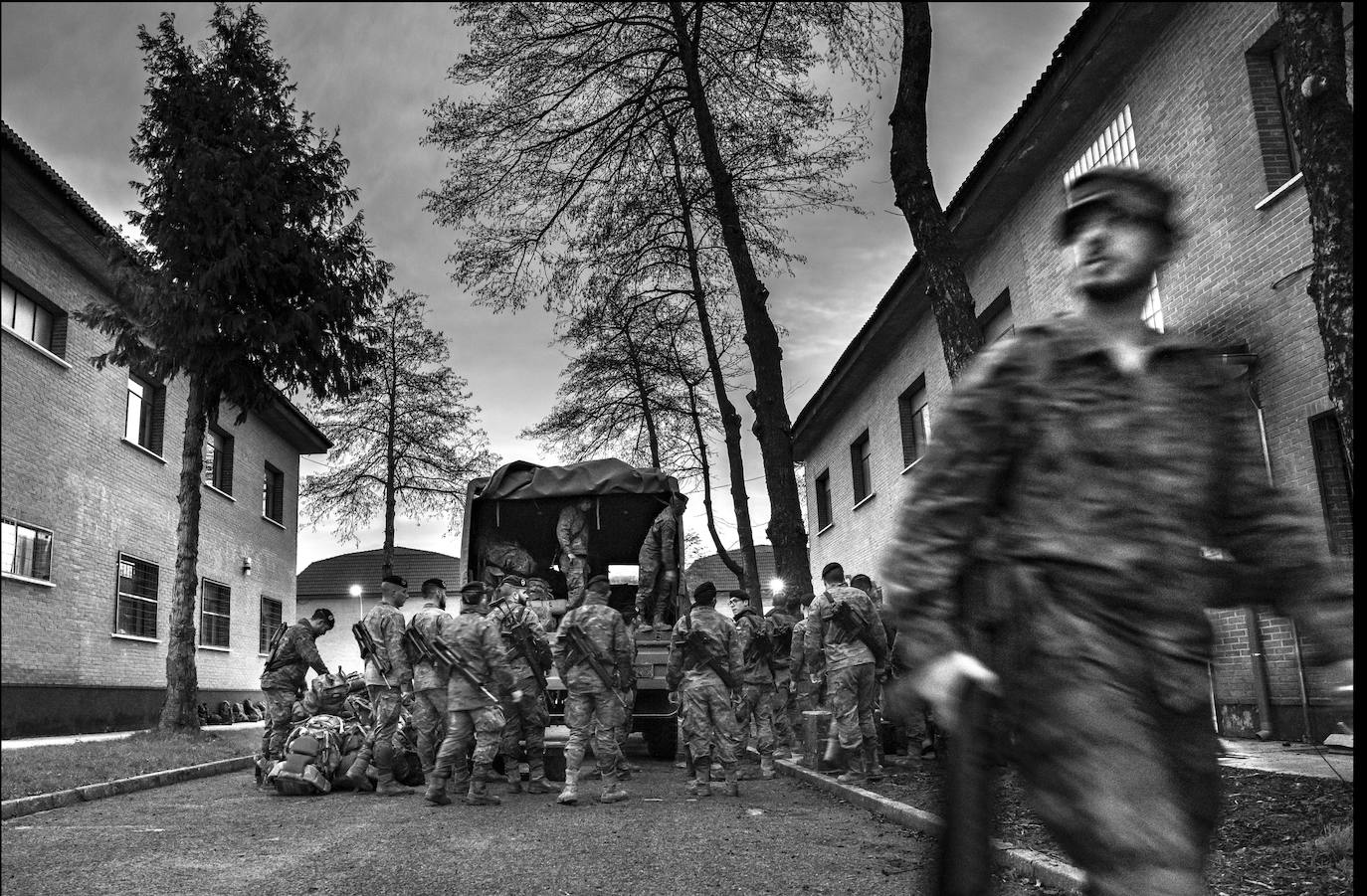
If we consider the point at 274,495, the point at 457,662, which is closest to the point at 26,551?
the point at 457,662

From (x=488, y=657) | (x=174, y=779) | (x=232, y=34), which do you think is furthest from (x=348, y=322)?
(x=488, y=657)

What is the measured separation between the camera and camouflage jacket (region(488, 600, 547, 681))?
10570 mm

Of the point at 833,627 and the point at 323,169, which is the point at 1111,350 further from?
the point at 323,169

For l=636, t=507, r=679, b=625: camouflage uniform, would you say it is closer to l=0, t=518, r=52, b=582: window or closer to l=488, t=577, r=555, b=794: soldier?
l=488, t=577, r=555, b=794: soldier

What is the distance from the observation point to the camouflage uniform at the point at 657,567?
14.5 metres

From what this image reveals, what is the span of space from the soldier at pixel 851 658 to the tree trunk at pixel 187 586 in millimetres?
9698

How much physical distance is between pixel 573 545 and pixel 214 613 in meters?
13.8

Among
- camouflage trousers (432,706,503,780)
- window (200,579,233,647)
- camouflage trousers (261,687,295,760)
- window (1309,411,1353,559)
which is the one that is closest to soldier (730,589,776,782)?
camouflage trousers (432,706,503,780)

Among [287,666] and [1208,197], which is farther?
[287,666]

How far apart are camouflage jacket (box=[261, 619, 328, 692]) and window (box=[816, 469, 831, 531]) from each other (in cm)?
2021

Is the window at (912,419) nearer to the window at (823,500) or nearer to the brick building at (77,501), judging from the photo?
the window at (823,500)

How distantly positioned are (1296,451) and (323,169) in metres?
15.1

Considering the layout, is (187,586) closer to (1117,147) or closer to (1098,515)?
(1117,147)

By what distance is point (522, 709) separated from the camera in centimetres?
1050
